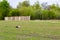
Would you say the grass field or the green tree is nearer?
the grass field

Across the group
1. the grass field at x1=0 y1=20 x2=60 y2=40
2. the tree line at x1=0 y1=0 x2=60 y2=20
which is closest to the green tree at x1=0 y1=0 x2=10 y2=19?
the tree line at x1=0 y1=0 x2=60 y2=20

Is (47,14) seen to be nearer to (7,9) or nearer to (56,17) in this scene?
(56,17)

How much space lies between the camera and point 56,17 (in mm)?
58781

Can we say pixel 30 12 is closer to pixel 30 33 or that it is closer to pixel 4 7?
pixel 4 7

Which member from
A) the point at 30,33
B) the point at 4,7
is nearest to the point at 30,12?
the point at 4,7

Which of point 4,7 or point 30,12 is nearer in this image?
point 30,12

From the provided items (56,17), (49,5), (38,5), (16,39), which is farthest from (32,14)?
(16,39)

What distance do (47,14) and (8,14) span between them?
1210 centimetres

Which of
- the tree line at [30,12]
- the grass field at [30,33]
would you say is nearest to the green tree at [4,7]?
the tree line at [30,12]

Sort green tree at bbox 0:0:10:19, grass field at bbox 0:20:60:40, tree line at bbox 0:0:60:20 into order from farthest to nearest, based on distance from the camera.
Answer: green tree at bbox 0:0:10:19, tree line at bbox 0:0:60:20, grass field at bbox 0:20:60:40

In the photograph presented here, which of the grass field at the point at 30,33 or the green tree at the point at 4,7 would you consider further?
the green tree at the point at 4,7

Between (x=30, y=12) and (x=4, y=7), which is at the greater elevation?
(x=4, y=7)

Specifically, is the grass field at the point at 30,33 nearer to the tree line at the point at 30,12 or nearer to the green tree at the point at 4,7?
the tree line at the point at 30,12

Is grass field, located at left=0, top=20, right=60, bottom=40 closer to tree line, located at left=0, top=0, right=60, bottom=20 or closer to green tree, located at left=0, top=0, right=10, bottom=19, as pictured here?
tree line, located at left=0, top=0, right=60, bottom=20
